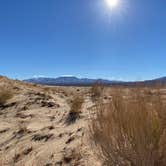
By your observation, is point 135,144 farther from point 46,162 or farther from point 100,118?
point 46,162

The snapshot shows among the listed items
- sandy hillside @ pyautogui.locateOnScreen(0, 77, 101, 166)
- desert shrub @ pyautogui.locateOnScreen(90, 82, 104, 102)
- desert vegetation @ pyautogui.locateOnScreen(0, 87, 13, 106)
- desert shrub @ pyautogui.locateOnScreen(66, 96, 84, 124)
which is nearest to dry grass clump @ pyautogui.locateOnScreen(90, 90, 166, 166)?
sandy hillside @ pyautogui.locateOnScreen(0, 77, 101, 166)

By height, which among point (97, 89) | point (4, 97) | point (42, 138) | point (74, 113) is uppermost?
point (97, 89)

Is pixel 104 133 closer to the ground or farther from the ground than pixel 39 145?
farther from the ground

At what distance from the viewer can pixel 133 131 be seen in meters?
A: 4.14

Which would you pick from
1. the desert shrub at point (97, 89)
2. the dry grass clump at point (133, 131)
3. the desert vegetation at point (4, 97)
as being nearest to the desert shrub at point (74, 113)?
the desert shrub at point (97, 89)

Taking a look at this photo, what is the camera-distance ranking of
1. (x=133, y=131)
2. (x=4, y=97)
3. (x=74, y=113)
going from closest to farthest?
1. (x=133, y=131)
2. (x=74, y=113)
3. (x=4, y=97)

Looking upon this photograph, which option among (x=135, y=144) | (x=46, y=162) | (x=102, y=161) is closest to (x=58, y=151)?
(x=46, y=162)

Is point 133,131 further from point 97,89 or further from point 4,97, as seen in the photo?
point 4,97

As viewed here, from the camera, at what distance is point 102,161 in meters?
4.75

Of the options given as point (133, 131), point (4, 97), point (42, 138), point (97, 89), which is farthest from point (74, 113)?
point (133, 131)

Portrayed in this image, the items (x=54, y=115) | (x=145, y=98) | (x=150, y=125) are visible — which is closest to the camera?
(x=150, y=125)

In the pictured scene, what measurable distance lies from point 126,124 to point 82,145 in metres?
1.60

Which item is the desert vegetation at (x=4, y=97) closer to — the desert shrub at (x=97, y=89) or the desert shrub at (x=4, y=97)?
the desert shrub at (x=4, y=97)

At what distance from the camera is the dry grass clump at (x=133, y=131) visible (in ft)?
13.3
